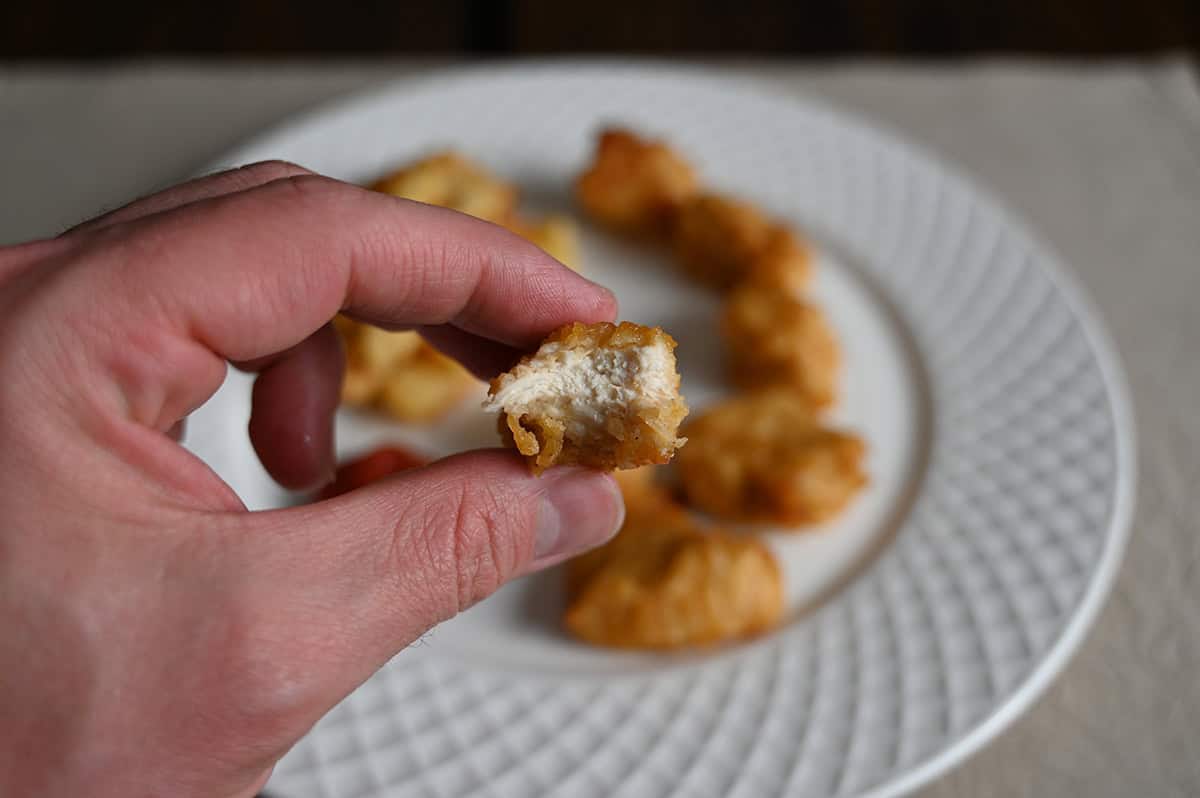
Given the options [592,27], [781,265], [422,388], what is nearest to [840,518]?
[781,265]

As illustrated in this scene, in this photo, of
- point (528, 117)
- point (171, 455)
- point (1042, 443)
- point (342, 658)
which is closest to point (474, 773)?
point (342, 658)

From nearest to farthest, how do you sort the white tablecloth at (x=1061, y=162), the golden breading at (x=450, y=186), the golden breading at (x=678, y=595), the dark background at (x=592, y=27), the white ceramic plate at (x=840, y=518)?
the white ceramic plate at (x=840, y=518)
the golden breading at (x=678, y=595)
the white tablecloth at (x=1061, y=162)
the golden breading at (x=450, y=186)
the dark background at (x=592, y=27)

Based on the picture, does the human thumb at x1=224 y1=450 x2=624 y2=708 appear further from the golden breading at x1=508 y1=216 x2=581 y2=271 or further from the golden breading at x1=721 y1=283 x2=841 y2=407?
the golden breading at x1=508 y1=216 x2=581 y2=271

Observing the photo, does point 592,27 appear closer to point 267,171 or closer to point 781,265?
point 781,265

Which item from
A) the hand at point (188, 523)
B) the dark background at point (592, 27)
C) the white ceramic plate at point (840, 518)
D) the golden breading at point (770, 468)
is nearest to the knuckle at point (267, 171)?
the hand at point (188, 523)

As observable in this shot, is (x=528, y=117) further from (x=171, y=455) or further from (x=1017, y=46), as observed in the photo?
(x=171, y=455)

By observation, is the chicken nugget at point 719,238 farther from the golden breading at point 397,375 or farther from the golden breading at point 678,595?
the golden breading at point 678,595
